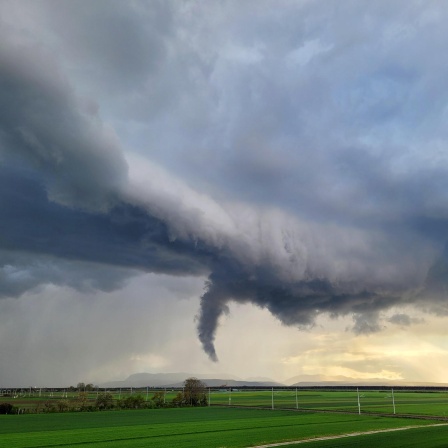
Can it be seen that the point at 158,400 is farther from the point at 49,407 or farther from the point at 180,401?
the point at 49,407

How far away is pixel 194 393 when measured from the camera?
137875mm

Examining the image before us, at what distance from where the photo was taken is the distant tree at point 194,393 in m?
137

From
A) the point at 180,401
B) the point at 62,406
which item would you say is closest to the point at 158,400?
the point at 180,401

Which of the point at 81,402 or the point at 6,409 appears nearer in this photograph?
the point at 6,409

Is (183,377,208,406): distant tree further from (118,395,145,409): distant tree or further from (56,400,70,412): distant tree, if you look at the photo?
(56,400,70,412): distant tree

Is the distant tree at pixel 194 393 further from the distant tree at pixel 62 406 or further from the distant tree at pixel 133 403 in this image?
the distant tree at pixel 62 406

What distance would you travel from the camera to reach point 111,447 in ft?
133

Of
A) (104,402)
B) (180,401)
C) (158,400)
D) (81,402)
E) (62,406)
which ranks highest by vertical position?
(81,402)

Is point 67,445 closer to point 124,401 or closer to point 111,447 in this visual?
point 111,447

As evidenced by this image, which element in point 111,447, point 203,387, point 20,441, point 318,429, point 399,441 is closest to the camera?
point 111,447

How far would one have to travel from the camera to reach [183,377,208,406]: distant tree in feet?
449

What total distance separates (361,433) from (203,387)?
95442 millimetres

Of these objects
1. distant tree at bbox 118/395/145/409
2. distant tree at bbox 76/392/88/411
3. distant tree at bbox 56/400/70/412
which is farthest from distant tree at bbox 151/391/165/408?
distant tree at bbox 56/400/70/412

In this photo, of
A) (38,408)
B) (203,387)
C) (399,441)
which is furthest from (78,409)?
(399,441)
